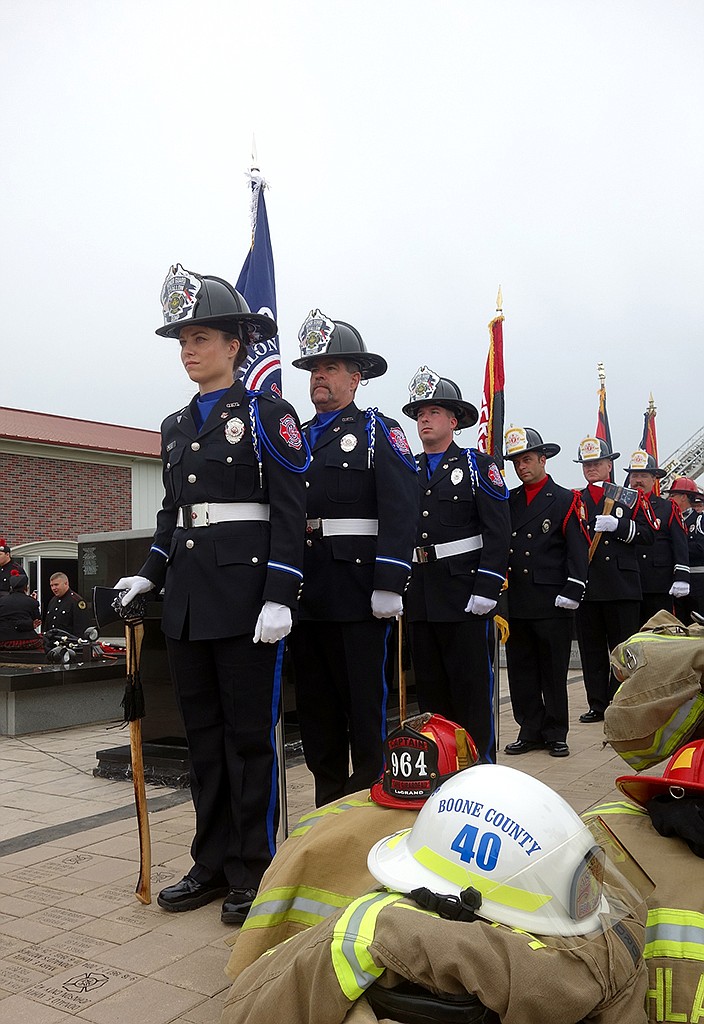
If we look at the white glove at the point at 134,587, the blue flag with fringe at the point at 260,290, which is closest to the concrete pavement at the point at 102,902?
the white glove at the point at 134,587

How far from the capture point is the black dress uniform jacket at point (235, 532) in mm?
3246

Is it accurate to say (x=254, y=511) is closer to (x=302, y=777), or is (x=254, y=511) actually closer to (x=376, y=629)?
(x=376, y=629)

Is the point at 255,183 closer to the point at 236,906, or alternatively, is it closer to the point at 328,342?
the point at 328,342

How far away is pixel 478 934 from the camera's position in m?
1.57

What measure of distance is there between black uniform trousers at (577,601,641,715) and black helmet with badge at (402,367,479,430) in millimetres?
3241

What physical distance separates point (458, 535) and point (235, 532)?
198 cm

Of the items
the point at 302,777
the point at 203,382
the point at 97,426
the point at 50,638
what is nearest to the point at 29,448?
the point at 97,426

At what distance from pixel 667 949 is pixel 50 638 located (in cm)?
809

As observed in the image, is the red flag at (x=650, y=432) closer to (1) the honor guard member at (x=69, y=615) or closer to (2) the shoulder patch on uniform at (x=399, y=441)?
(1) the honor guard member at (x=69, y=615)

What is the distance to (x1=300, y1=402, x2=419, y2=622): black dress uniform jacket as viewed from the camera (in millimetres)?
3748

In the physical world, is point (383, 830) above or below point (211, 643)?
below

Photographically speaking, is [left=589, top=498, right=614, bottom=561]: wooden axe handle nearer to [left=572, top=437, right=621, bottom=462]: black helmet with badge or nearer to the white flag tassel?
[left=572, top=437, right=621, bottom=462]: black helmet with badge

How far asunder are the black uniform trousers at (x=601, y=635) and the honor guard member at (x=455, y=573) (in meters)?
3.20

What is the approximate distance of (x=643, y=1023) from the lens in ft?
5.70
